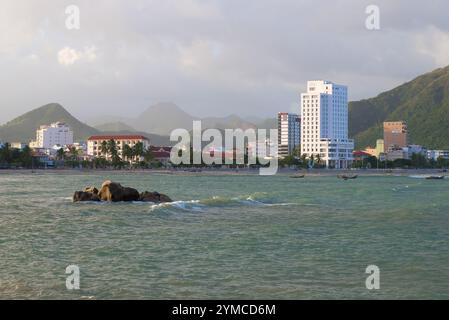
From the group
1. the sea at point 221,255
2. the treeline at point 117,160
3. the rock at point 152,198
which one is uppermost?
the treeline at point 117,160

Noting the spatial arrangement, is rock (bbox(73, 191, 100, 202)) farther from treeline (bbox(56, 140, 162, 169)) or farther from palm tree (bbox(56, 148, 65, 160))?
palm tree (bbox(56, 148, 65, 160))

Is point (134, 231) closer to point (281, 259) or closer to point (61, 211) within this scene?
point (281, 259)

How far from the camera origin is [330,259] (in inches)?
810

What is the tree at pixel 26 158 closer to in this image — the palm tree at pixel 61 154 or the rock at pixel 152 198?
the palm tree at pixel 61 154

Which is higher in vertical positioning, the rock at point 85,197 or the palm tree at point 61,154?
Answer: the palm tree at point 61,154

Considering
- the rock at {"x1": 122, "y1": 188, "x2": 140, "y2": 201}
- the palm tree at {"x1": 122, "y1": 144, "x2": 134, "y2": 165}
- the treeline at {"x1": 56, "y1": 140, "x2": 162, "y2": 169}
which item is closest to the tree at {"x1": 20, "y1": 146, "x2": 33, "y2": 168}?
the treeline at {"x1": 56, "y1": 140, "x2": 162, "y2": 169}

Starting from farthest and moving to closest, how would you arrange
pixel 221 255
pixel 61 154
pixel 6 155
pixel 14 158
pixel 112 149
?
pixel 61 154 < pixel 112 149 < pixel 14 158 < pixel 6 155 < pixel 221 255

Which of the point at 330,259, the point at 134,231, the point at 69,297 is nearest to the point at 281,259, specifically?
the point at 330,259

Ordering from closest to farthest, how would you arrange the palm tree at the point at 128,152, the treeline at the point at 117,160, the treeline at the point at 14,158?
the treeline at the point at 14,158 < the treeline at the point at 117,160 < the palm tree at the point at 128,152

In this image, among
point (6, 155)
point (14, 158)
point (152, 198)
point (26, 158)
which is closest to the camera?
point (152, 198)

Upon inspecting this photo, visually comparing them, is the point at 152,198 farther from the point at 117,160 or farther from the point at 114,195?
the point at 117,160

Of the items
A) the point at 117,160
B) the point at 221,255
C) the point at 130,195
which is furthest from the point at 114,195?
the point at 117,160

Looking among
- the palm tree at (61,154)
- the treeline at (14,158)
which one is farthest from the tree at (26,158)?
the palm tree at (61,154)

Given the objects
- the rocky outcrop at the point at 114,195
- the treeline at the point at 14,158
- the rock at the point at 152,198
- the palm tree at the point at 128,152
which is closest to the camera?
the rocky outcrop at the point at 114,195
